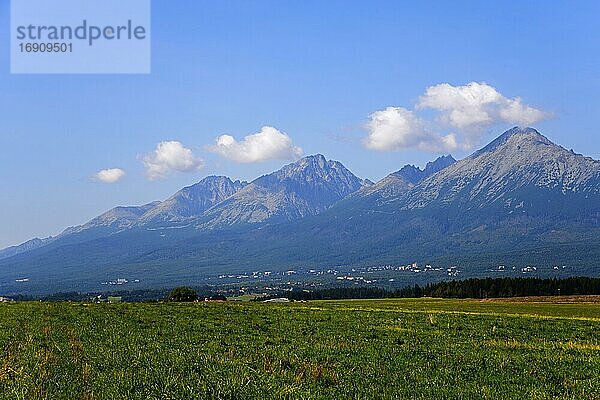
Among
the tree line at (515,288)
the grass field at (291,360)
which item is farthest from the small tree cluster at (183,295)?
the grass field at (291,360)

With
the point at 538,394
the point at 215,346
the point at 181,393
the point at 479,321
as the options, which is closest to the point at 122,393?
the point at 181,393

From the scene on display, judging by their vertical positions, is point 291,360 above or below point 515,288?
above

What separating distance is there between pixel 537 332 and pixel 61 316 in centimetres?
2922

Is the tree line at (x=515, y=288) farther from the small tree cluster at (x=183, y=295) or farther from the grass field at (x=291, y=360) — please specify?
the grass field at (x=291, y=360)

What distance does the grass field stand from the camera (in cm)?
1736

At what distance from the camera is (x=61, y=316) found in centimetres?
4000

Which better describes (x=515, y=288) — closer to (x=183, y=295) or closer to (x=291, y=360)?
(x=183, y=295)

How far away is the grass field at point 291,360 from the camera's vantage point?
1736 cm

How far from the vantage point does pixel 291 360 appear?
73.2 ft

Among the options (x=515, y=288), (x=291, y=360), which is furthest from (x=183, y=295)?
(x=291, y=360)

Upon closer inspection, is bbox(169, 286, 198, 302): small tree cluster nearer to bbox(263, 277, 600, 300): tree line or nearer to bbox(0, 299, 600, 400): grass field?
bbox(263, 277, 600, 300): tree line

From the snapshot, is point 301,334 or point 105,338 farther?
point 301,334

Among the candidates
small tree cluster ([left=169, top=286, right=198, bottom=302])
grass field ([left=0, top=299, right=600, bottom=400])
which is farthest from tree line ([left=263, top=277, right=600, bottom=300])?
grass field ([left=0, top=299, right=600, bottom=400])

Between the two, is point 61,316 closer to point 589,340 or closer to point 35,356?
point 35,356
